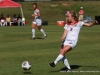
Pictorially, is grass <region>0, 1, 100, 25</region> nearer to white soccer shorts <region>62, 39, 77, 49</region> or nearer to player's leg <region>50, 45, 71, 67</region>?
white soccer shorts <region>62, 39, 77, 49</region>

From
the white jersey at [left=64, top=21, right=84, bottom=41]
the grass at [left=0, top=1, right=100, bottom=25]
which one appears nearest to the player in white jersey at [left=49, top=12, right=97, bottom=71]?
the white jersey at [left=64, top=21, right=84, bottom=41]

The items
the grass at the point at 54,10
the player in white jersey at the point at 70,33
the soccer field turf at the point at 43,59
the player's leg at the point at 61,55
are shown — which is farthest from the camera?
the grass at the point at 54,10

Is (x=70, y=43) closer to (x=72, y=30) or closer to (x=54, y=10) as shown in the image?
(x=72, y=30)

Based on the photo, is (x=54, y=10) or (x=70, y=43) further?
(x=54, y=10)

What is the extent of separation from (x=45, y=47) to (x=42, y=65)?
5.85 metres

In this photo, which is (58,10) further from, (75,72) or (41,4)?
(75,72)

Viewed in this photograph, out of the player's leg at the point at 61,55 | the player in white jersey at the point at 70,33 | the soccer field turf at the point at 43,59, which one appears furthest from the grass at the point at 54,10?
the player's leg at the point at 61,55

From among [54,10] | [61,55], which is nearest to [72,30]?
[61,55]

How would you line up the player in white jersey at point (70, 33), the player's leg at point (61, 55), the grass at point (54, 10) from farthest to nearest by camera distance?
the grass at point (54, 10) < the player in white jersey at point (70, 33) < the player's leg at point (61, 55)

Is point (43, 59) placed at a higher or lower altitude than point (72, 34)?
lower

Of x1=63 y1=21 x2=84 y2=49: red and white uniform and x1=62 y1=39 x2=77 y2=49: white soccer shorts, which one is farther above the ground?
x1=63 y1=21 x2=84 y2=49: red and white uniform

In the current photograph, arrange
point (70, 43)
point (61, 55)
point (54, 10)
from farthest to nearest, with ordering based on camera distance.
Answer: point (54, 10) → point (70, 43) → point (61, 55)

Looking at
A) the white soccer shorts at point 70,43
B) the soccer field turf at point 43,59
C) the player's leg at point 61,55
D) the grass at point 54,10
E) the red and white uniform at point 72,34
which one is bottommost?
the grass at point 54,10

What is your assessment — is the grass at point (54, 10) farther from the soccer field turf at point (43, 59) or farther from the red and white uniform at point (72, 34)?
the red and white uniform at point (72, 34)
